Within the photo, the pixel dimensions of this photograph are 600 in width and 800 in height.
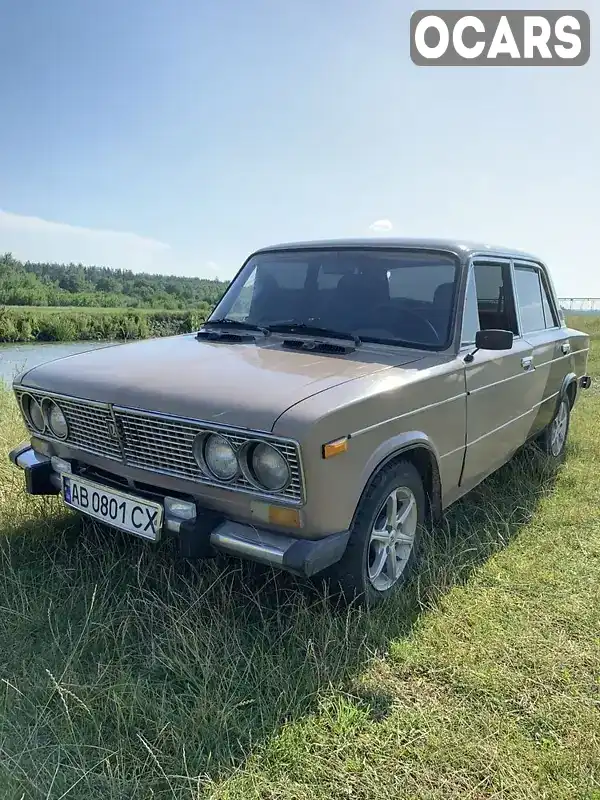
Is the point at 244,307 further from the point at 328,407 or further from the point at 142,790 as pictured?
the point at 142,790

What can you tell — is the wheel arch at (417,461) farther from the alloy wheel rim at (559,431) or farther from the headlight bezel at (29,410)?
the alloy wheel rim at (559,431)

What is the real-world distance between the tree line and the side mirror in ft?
106

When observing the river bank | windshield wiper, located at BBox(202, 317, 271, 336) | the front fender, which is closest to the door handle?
the front fender

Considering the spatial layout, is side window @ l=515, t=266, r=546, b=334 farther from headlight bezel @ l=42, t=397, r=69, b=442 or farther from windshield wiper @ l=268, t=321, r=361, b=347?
headlight bezel @ l=42, t=397, r=69, b=442

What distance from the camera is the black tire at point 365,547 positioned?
2.64 meters

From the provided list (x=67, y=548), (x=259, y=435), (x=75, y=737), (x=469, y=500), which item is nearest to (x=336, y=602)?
(x=259, y=435)

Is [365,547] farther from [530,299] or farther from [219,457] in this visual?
[530,299]

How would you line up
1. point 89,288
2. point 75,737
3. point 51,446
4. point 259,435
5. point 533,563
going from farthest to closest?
point 89,288, point 533,563, point 51,446, point 259,435, point 75,737

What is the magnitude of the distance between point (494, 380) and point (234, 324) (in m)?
1.72

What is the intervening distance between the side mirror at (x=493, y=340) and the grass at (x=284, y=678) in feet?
3.75

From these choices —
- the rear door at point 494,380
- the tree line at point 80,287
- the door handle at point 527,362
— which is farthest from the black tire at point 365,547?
the tree line at point 80,287

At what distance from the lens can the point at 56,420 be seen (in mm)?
3193

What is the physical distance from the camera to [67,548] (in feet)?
11.2

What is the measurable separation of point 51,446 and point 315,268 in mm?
1938
